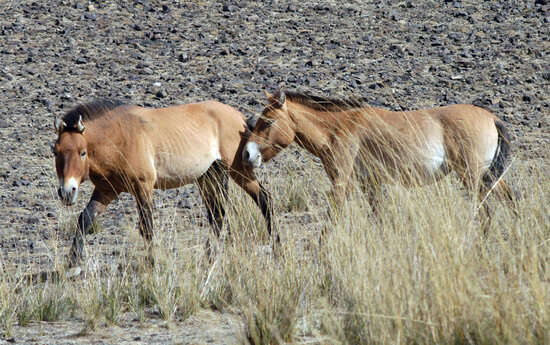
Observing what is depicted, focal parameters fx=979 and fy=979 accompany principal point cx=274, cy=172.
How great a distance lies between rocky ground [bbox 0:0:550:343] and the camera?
13.7m

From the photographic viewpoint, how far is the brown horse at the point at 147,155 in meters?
8.06

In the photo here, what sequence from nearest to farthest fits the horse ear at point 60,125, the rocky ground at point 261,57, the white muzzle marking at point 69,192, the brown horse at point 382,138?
the white muzzle marking at point 69,192 → the horse ear at point 60,125 → the brown horse at point 382,138 → the rocky ground at point 261,57

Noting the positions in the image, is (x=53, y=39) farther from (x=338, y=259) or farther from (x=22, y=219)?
(x=338, y=259)

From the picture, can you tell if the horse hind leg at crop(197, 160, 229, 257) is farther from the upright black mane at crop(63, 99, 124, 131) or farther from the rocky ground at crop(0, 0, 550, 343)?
the rocky ground at crop(0, 0, 550, 343)

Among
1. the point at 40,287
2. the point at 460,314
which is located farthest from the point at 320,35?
the point at 460,314

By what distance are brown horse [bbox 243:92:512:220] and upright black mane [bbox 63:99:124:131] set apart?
1.30 metres

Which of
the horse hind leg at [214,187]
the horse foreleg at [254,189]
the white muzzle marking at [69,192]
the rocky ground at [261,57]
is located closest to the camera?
the white muzzle marking at [69,192]

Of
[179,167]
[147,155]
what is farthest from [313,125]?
[147,155]

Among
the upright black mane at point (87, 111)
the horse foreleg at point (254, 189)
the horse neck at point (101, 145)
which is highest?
the upright black mane at point (87, 111)

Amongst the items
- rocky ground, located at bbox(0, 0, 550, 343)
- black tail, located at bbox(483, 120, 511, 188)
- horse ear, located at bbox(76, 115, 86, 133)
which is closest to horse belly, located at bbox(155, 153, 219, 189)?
horse ear, located at bbox(76, 115, 86, 133)

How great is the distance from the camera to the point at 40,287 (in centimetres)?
702

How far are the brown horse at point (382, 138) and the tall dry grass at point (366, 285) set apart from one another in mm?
638

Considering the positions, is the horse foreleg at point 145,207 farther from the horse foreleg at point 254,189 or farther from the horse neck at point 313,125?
the horse neck at point 313,125

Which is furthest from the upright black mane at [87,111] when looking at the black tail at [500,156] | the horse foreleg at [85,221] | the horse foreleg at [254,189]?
the black tail at [500,156]
